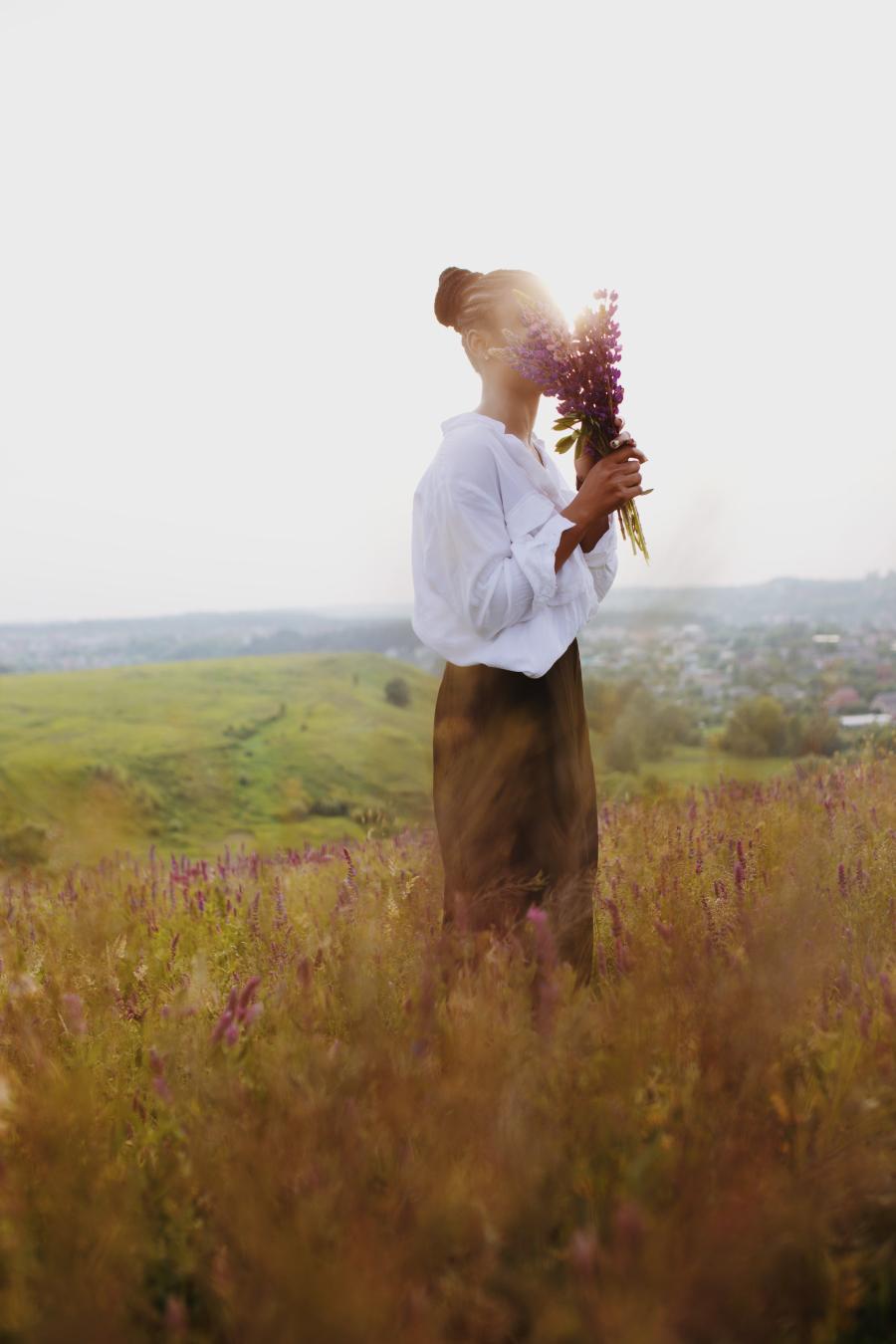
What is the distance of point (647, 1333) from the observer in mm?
1090

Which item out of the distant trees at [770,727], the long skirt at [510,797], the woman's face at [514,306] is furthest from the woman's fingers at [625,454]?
the distant trees at [770,727]

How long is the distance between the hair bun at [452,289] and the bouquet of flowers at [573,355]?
0.72ft

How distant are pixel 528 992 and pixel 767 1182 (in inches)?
27.7

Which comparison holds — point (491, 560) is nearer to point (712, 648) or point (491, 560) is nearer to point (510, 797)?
point (510, 797)

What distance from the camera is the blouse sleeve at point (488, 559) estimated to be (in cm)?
250

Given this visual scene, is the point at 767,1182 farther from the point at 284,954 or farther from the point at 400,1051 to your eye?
the point at 284,954

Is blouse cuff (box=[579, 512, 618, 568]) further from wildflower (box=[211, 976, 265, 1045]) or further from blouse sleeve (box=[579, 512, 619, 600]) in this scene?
wildflower (box=[211, 976, 265, 1045])

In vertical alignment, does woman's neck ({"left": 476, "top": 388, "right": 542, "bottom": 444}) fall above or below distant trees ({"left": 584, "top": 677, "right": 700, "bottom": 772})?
above

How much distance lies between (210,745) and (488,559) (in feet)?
39.6

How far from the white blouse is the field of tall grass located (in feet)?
2.58

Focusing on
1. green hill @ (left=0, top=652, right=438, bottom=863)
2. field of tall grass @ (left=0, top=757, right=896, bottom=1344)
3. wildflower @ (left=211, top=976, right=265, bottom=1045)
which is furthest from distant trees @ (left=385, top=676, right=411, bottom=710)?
wildflower @ (left=211, top=976, right=265, bottom=1045)

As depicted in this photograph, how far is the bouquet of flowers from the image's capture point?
2605 millimetres

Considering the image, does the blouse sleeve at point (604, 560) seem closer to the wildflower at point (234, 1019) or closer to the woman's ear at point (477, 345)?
the woman's ear at point (477, 345)

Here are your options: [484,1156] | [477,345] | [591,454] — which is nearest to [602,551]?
[591,454]
